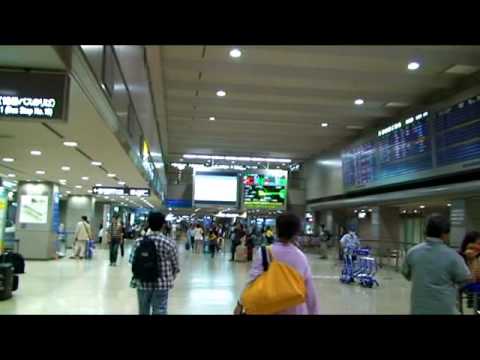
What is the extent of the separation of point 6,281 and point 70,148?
2.83 meters

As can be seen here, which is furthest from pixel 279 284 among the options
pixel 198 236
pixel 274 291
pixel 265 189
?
pixel 198 236

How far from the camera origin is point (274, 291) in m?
3.28

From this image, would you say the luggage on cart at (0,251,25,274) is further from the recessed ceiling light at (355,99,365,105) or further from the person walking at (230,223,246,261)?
the person walking at (230,223,246,261)

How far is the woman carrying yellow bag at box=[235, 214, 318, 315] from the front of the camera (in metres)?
3.27

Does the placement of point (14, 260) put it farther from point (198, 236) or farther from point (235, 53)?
point (198, 236)

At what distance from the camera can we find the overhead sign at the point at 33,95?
5250 mm

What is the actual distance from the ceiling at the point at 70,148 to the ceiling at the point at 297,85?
297 centimetres

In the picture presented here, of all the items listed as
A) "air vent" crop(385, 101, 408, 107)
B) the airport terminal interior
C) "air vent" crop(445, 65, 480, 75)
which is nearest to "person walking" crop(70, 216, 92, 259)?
the airport terminal interior

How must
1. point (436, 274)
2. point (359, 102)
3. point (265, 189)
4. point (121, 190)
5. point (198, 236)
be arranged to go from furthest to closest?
point (198, 236) → point (265, 189) → point (121, 190) → point (359, 102) → point (436, 274)

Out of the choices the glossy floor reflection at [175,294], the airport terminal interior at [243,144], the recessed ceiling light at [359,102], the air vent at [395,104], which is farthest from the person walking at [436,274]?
the air vent at [395,104]

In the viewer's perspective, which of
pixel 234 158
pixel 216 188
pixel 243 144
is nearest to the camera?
pixel 216 188

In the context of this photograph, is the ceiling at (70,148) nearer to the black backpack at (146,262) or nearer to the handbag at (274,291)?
the black backpack at (146,262)

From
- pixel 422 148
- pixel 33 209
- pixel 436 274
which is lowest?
pixel 436 274
